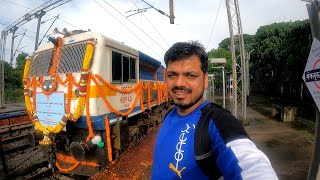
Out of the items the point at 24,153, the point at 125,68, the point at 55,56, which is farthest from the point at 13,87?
the point at 125,68

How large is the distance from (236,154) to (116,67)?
5252 millimetres

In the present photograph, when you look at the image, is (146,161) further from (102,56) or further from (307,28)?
(307,28)

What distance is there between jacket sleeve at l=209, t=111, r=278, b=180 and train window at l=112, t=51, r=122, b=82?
488 cm

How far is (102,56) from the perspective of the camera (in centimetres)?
546

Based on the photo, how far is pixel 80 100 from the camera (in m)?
5.17

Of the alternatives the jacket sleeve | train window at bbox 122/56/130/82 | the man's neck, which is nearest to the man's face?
the man's neck

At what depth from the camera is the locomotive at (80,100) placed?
527 centimetres

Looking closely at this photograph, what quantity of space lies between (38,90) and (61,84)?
1026mm

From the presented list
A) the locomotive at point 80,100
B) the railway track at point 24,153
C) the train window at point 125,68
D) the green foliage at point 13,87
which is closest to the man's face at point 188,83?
the locomotive at point 80,100

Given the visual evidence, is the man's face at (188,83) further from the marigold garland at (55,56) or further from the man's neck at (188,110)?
the marigold garland at (55,56)

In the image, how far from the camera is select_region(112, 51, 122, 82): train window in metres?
6.06

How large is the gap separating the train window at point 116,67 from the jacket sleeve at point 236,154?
4883mm

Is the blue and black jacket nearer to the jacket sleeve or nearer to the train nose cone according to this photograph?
the jacket sleeve

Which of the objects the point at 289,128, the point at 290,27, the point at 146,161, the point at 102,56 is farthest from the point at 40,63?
the point at 290,27
